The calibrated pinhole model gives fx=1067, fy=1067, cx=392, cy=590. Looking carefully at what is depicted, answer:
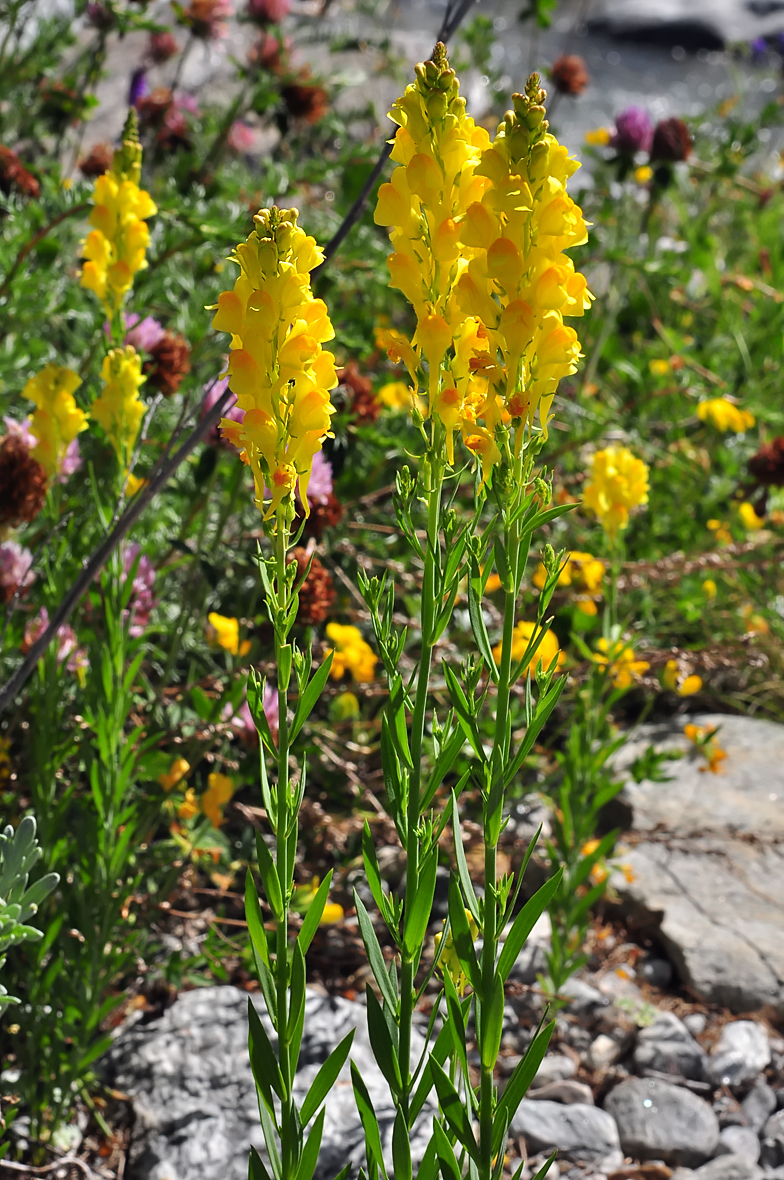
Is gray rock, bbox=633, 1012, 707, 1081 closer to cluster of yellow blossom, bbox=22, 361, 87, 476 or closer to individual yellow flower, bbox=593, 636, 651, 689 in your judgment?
individual yellow flower, bbox=593, 636, 651, 689

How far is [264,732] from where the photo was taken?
92 cm

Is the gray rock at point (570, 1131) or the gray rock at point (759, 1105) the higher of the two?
the gray rock at point (759, 1105)

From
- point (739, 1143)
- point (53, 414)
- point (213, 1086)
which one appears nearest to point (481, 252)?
point (53, 414)

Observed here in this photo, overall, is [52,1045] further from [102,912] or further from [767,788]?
[767,788]

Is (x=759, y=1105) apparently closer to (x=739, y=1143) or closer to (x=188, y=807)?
(x=739, y=1143)

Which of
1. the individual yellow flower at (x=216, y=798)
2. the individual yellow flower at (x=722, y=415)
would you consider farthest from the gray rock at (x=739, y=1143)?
the individual yellow flower at (x=722, y=415)

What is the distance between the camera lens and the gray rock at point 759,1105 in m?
1.90

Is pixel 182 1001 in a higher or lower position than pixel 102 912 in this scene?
lower

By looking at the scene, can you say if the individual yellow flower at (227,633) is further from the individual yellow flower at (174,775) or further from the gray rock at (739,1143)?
the gray rock at (739,1143)

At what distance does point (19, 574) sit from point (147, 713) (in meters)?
0.41

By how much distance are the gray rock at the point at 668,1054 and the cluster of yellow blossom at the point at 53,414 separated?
1478 mm

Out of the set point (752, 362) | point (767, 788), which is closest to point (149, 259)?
point (767, 788)

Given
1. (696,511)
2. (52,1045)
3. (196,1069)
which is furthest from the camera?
(696,511)

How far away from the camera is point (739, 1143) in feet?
5.98
